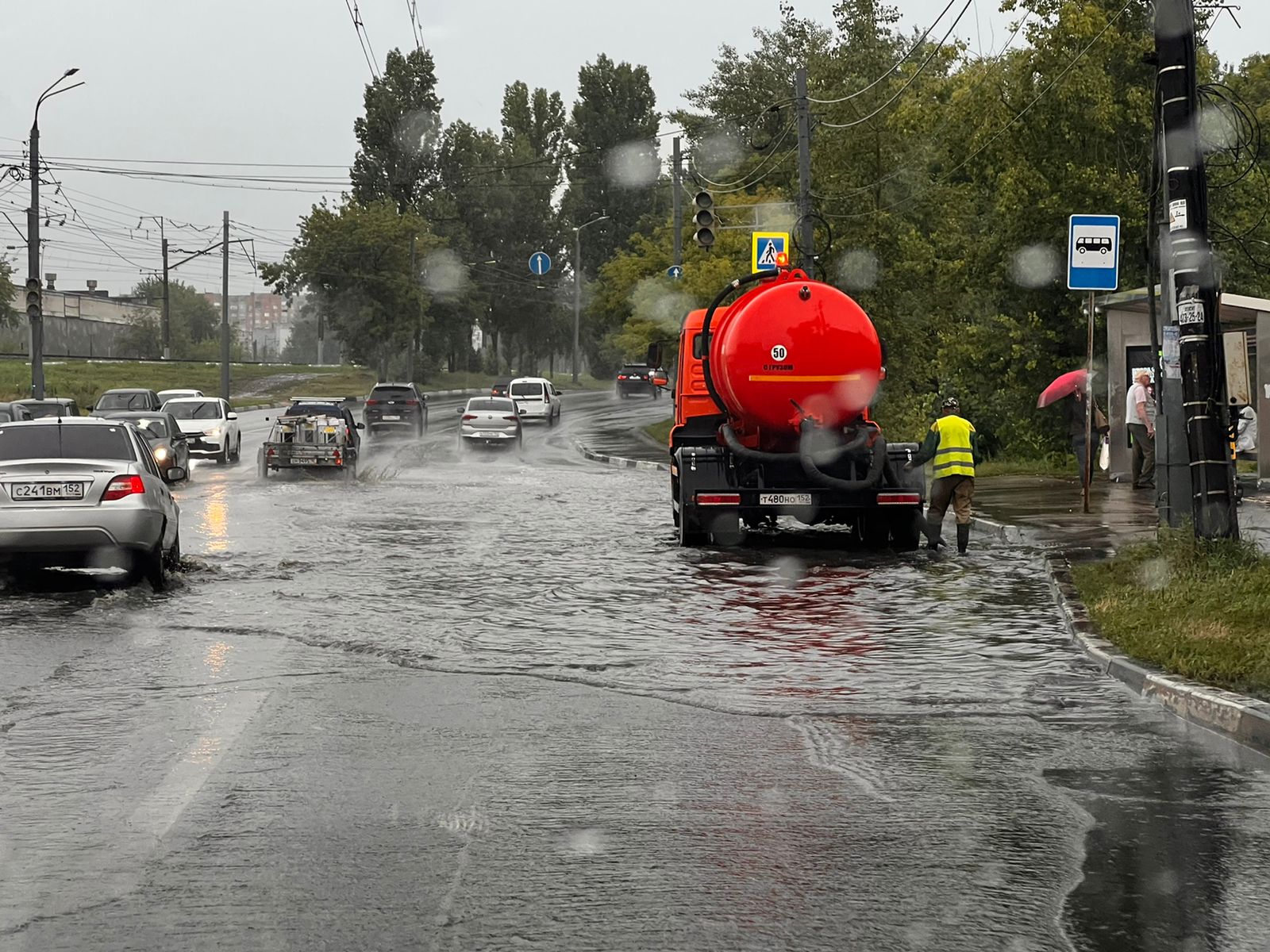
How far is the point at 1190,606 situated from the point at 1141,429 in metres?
13.6

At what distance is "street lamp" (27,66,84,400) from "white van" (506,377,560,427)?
75.3 ft

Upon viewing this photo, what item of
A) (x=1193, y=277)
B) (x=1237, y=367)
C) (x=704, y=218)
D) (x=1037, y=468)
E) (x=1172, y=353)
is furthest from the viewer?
(x=704, y=218)

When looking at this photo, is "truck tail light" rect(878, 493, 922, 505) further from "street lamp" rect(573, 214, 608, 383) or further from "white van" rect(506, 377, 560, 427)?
"street lamp" rect(573, 214, 608, 383)

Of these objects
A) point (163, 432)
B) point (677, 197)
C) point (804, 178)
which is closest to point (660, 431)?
point (677, 197)

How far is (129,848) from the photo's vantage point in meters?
6.31

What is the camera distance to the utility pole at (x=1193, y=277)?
14.3 meters

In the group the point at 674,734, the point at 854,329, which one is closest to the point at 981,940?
the point at 674,734

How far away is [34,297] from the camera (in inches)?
1690

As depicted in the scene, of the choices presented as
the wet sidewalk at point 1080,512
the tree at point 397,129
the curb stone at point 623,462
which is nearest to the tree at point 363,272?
the tree at point 397,129

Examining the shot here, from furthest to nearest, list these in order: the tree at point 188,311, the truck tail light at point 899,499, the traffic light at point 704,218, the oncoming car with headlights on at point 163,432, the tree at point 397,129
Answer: the tree at point 188,311
the tree at point 397,129
the oncoming car with headlights on at point 163,432
the traffic light at point 704,218
the truck tail light at point 899,499

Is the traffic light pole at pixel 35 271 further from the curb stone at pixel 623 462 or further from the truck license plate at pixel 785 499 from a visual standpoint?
the truck license plate at pixel 785 499

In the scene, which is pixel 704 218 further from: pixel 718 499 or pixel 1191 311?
pixel 1191 311

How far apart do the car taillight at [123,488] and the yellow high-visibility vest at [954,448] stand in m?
8.28

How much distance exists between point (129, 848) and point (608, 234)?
114083mm
